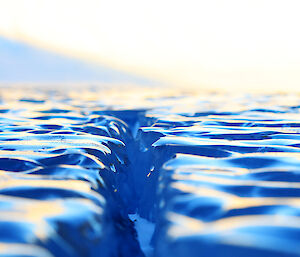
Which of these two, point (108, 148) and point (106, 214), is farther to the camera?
point (108, 148)

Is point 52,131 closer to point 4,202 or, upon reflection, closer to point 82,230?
point 4,202

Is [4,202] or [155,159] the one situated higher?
[155,159]

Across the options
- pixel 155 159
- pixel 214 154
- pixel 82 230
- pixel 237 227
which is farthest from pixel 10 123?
pixel 237 227

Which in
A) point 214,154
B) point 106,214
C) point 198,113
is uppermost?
point 198,113

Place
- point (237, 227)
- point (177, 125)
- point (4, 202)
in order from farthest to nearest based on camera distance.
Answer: point (177, 125), point (4, 202), point (237, 227)

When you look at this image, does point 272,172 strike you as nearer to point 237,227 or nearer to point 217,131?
point 237,227

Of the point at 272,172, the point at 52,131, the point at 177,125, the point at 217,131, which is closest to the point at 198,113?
the point at 177,125

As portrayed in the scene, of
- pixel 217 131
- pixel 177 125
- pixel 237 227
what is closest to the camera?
pixel 237 227
